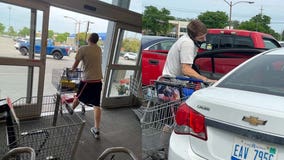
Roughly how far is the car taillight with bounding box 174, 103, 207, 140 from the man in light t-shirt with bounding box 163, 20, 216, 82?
1.68ft

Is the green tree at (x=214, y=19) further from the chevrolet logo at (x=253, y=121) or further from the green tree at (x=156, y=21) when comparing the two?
the chevrolet logo at (x=253, y=121)

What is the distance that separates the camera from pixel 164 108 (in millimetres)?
1605

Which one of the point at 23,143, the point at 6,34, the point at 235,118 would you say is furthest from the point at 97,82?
the point at 235,118

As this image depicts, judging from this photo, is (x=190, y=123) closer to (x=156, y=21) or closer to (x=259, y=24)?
(x=156, y=21)

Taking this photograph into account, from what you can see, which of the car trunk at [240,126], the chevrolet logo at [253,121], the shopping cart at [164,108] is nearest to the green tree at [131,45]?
the shopping cart at [164,108]

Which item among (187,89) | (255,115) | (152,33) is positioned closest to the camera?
(255,115)

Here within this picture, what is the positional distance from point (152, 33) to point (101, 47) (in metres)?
0.44

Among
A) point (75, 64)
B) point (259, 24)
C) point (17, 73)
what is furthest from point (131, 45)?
point (17, 73)

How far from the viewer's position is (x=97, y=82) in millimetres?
2414

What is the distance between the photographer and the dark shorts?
2412 millimetres

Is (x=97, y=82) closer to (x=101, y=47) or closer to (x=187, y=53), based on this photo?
(x=101, y=47)

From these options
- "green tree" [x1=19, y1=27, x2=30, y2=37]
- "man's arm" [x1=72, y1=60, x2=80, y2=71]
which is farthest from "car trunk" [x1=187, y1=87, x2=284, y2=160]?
"green tree" [x1=19, y1=27, x2=30, y2=37]

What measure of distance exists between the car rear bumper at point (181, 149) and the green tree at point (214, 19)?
1.46 metres

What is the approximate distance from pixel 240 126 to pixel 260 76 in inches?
19.9
